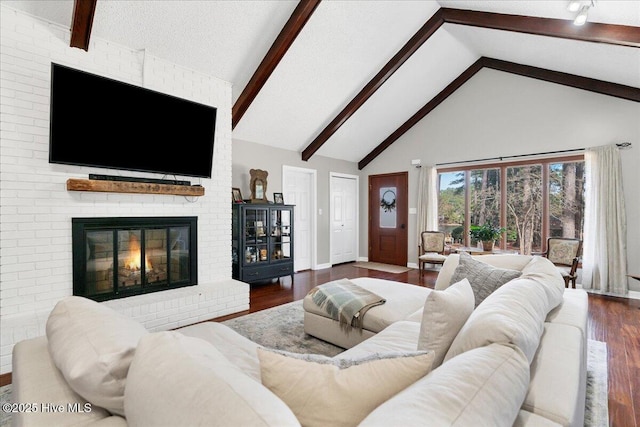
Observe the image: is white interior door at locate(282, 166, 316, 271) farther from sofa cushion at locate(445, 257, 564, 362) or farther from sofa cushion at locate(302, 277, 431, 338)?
sofa cushion at locate(445, 257, 564, 362)

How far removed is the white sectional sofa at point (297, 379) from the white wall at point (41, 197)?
71.7 inches

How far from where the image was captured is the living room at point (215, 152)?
2.47 metres

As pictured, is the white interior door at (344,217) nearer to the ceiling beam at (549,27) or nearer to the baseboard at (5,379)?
the ceiling beam at (549,27)

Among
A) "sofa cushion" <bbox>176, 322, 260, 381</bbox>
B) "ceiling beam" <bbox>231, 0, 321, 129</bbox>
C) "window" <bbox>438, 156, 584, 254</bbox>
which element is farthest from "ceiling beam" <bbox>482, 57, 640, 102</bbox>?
"sofa cushion" <bbox>176, 322, 260, 381</bbox>

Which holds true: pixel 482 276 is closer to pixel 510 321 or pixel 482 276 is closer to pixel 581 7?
pixel 510 321

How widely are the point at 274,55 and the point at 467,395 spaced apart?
3773mm

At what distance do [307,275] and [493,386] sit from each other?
16.0 feet

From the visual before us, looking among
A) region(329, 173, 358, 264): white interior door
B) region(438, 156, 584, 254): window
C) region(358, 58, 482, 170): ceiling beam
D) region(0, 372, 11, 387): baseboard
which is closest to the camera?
region(0, 372, 11, 387): baseboard

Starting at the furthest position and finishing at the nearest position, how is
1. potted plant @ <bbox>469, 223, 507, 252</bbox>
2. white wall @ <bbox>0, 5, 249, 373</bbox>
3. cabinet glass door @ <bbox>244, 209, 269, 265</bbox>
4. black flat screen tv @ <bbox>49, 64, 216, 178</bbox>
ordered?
potted plant @ <bbox>469, 223, 507, 252</bbox>
cabinet glass door @ <bbox>244, 209, 269, 265</bbox>
black flat screen tv @ <bbox>49, 64, 216, 178</bbox>
white wall @ <bbox>0, 5, 249, 373</bbox>

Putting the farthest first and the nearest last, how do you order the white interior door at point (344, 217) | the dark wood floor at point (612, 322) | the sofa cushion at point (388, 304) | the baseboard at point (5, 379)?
the white interior door at point (344, 217) → the sofa cushion at point (388, 304) → the baseboard at point (5, 379) → the dark wood floor at point (612, 322)

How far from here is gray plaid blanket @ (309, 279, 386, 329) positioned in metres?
2.34

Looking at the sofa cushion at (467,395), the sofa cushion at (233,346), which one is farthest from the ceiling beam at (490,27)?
the sofa cushion at (233,346)

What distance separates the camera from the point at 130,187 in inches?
117

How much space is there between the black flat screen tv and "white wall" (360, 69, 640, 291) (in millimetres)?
4248
